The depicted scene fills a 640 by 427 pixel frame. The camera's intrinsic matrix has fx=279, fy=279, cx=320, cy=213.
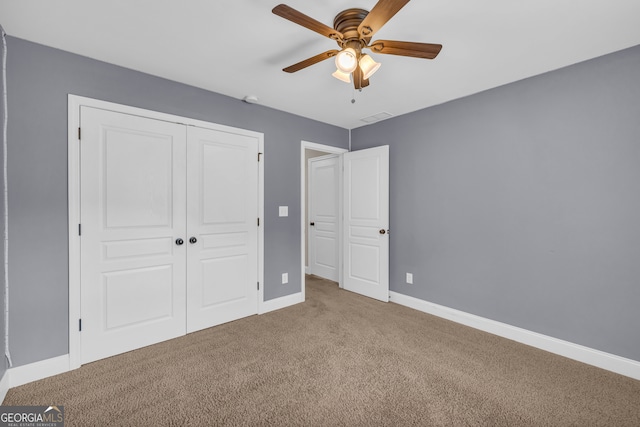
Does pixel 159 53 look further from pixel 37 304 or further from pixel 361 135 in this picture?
pixel 361 135

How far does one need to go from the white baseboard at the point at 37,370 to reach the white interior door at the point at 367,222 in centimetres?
318

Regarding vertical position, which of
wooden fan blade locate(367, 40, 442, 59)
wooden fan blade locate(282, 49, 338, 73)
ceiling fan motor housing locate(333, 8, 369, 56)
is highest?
ceiling fan motor housing locate(333, 8, 369, 56)

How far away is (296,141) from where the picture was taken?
3.66m

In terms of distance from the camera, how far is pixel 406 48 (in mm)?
1676

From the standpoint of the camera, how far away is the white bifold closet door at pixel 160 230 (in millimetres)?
2311

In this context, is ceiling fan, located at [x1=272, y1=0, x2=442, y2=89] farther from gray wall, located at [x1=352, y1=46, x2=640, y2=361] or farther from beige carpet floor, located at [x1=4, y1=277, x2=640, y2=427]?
beige carpet floor, located at [x1=4, y1=277, x2=640, y2=427]

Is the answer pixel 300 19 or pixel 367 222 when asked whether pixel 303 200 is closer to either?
pixel 367 222

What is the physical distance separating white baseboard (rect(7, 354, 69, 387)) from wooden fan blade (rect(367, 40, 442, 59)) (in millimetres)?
3207

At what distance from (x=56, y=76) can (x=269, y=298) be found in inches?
112

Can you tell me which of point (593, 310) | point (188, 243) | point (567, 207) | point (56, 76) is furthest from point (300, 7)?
point (593, 310)

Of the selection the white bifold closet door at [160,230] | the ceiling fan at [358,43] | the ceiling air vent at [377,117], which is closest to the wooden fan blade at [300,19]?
the ceiling fan at [358,43]

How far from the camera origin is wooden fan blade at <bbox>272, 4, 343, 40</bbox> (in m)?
1.36

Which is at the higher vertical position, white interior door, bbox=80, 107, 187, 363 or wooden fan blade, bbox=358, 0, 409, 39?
wooden fan blade, bbox=358, 0, 409, 39

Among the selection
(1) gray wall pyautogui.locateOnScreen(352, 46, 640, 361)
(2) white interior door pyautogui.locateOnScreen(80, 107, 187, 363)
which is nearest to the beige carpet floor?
(2) white interior door pyautogui.locateOnScreen(80, 107, 187, 363)
